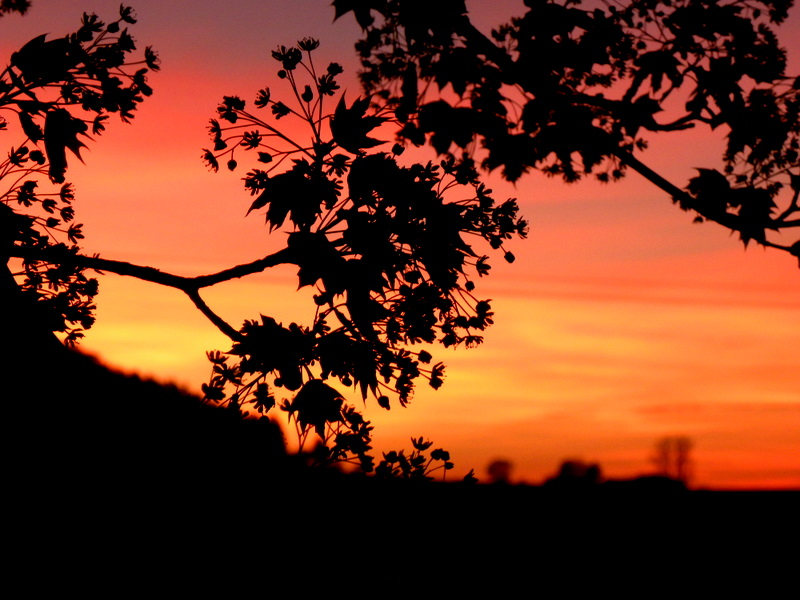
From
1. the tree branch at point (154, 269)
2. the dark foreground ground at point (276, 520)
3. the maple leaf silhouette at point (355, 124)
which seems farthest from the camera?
the tree branch at point (154, 269)

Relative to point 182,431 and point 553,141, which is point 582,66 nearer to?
point 553,141

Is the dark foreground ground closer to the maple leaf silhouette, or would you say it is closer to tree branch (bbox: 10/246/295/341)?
tree branch (bbox: 10/246/295/341)

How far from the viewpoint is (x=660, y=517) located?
345 inches

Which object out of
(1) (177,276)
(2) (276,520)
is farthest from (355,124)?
(2) (276,520)

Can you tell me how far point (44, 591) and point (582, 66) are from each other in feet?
15.6

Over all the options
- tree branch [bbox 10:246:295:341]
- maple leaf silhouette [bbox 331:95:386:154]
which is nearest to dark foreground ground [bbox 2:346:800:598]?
tree branch [bbox 10:246:295:341]

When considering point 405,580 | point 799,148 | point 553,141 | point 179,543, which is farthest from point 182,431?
point 799,148

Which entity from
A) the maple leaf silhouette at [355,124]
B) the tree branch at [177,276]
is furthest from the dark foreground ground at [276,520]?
the maple leaf silhouette at [355,124]

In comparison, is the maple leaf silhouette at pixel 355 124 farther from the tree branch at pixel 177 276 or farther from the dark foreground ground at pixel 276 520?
the dark foreground ground at pixel 276 520

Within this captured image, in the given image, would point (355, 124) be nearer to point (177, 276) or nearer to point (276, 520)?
point (177, 276)

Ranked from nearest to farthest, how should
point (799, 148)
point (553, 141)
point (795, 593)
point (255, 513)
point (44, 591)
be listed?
point (44, 591), point (255, 513), point (553, 141), point (799, 148), point (795, 593)

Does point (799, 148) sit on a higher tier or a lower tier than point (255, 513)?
higher

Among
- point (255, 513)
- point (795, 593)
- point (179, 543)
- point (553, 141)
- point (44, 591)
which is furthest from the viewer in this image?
point (795, 593)

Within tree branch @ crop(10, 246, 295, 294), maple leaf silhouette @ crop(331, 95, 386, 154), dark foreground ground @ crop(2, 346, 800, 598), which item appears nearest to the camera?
dark foreground ground @ crop(2, 346, 800, 598)
